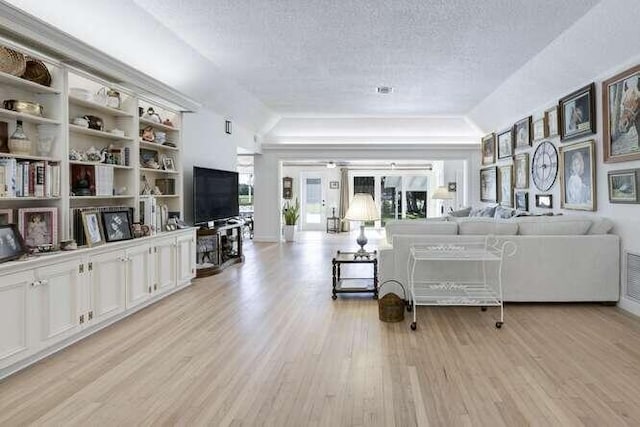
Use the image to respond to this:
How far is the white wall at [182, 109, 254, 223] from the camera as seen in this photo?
6.01 meters

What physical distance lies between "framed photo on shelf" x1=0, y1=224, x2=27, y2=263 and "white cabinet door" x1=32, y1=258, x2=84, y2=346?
174 mm

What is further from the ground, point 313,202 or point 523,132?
point 523,132

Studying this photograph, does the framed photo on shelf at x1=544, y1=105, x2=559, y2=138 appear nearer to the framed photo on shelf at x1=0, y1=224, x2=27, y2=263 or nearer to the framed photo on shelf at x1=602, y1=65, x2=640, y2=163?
the framed photo on shelf at x1=602, y1=65, x2=640, y2=163

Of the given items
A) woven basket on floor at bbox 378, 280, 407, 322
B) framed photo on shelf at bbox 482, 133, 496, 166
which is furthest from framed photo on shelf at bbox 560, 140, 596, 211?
framed photo on shelf at bbox 482, 133, 496, 166

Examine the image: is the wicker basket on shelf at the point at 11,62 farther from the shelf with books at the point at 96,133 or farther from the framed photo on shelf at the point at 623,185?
the framed photo on shelf at the point at 623,185

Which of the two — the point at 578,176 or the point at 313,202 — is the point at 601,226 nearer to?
the point at 578,176

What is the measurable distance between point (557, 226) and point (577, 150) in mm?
1355

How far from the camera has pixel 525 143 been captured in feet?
22.9

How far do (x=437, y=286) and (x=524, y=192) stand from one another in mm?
3935

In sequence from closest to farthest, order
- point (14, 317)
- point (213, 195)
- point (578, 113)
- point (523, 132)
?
point (14, 317) < point (578, 113) < point (213, 195) < point (523, 132)

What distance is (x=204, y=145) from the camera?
6.60m

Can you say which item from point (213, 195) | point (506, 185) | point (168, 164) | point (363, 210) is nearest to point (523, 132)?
point (506, 185)

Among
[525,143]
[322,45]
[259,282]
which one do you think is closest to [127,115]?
[322,45]

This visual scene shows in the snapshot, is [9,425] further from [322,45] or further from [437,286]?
[322,45]
